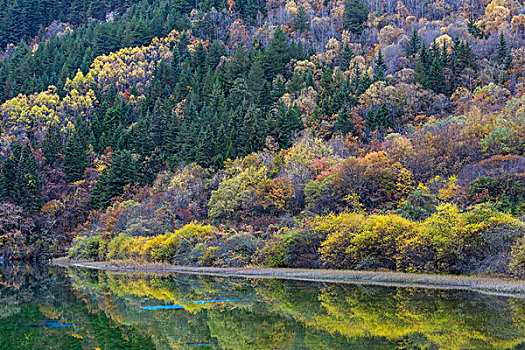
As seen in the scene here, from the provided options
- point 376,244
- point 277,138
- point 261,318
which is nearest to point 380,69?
point 277,138

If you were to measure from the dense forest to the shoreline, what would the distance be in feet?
4.61

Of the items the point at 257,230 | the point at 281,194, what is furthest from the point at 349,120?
the point at 257,230

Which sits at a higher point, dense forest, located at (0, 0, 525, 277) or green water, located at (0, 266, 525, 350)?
green water, located at (0, 266, 525, 350)

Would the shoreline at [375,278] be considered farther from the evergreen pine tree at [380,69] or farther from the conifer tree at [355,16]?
the conifer tree at [355,16]

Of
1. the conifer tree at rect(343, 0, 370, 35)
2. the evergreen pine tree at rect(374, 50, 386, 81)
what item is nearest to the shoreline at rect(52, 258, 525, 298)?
the evergreen pine tree at rect(374, 50, 386, 81)

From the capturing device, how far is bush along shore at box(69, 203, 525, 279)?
3619 cm

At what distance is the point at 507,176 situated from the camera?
151 ft

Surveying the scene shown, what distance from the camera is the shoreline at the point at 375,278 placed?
32656 mm

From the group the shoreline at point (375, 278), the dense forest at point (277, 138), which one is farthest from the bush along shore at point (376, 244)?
the shoreline at point (375, 278)

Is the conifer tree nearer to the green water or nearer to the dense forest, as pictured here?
the dense forest

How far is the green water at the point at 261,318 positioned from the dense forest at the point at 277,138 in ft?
27.1

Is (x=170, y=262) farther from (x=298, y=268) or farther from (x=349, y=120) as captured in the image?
(x=349, y=120)

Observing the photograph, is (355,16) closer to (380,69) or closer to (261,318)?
(380,69)

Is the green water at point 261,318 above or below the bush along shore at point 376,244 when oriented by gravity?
above
